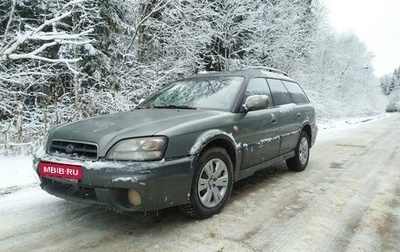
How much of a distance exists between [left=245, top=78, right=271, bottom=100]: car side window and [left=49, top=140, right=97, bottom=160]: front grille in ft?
6.94

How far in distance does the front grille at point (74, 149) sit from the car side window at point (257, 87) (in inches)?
83.2

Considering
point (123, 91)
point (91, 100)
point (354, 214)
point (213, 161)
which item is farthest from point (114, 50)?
point (354, 214)

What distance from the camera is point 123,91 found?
1057cm

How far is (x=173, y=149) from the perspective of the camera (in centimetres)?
317

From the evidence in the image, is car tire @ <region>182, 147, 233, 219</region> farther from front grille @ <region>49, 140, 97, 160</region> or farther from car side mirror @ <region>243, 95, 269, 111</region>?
front grille @ <region>49, 140, 97, 160</region>

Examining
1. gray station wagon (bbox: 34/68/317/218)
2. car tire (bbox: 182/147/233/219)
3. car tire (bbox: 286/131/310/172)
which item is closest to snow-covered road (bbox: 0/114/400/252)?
car tire (bbox: 182/147/233/219)

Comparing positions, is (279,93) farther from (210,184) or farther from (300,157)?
(210,184)

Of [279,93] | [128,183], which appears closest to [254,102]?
[279,93]

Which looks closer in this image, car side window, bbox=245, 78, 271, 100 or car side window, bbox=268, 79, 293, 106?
car side window, bbox=245, 78, 271, 100

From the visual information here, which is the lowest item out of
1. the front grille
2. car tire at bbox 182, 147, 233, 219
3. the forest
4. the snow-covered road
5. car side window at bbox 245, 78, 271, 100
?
the snow-covered road

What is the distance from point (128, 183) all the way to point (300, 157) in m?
3.87

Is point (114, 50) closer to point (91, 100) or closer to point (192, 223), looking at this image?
point (91, 100)

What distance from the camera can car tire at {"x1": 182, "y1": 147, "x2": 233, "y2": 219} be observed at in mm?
3441

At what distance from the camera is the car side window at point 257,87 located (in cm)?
454
